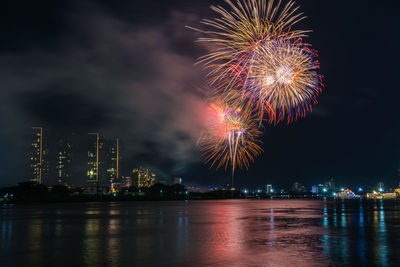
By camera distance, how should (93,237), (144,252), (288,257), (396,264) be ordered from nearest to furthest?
(396,264) < (288,257) < (144,252) < (93,237)

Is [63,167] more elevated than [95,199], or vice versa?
[63,167]

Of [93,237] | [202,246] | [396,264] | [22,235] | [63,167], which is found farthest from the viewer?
[63,167]

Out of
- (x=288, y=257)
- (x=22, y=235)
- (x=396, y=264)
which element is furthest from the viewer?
(x=22, y=235)

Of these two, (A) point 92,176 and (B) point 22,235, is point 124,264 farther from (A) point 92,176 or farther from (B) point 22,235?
(A) point 92,176

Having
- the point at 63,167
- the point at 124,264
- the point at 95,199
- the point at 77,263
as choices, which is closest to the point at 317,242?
the point at 124,264

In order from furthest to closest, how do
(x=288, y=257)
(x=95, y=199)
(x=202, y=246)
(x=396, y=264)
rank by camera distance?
(x=95, y=199)
(x=202, y=246)
(x=288, y=257)
(x=396, y=264)

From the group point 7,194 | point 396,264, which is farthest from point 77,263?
point 7,194

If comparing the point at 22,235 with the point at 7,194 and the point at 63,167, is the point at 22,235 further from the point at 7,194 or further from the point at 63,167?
the point at 63,167

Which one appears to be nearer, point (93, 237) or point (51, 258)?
point (51, 258)

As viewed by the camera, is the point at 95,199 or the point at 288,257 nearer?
the point at 288,257
